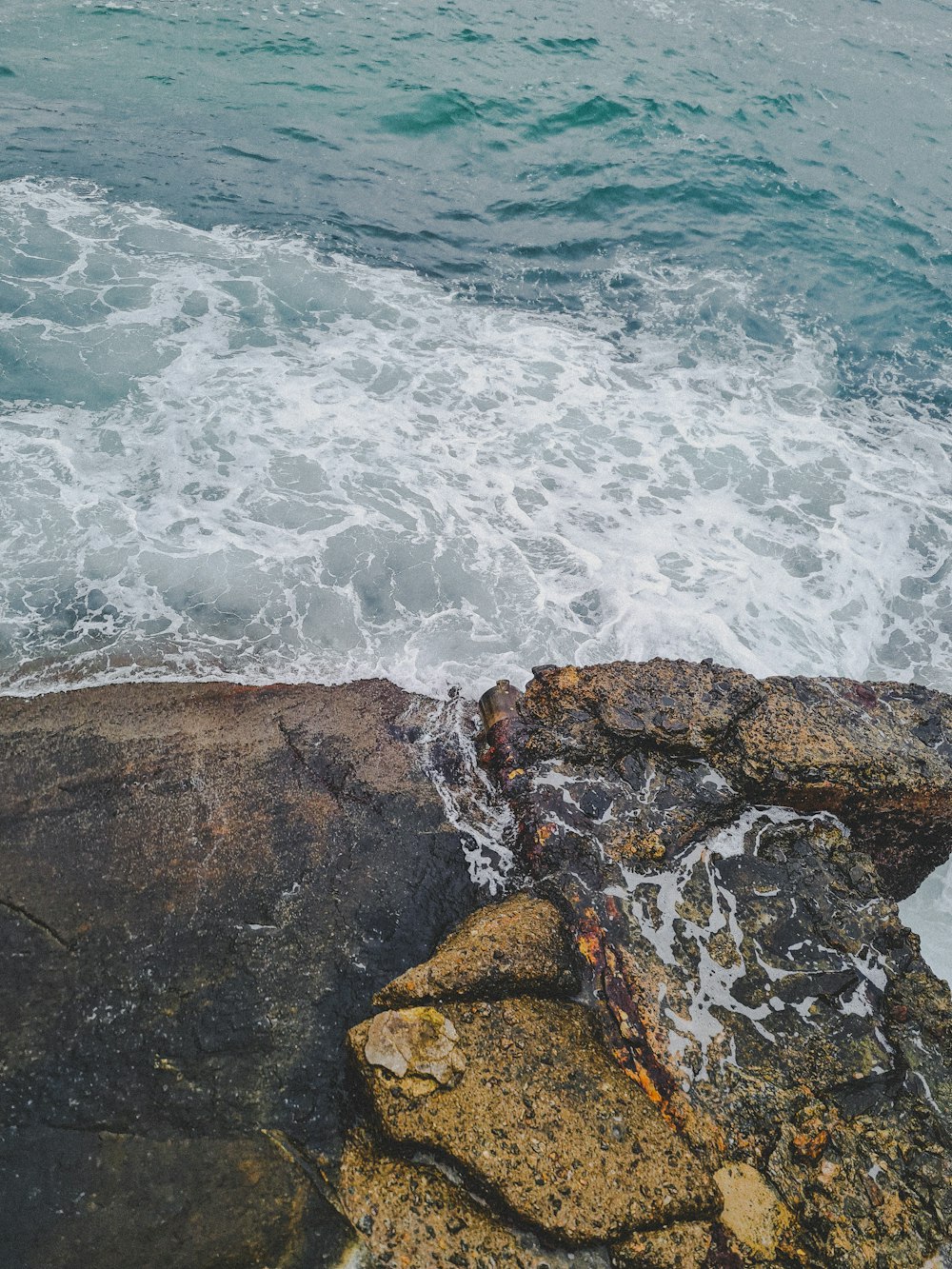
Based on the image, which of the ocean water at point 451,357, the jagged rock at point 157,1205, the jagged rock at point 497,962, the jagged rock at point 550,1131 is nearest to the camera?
the jagged rock at point 157,1205

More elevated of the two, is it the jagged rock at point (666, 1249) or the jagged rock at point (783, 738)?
the jagged rock at point (783, 738)

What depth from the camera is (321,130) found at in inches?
504

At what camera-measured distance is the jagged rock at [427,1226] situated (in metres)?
2.45

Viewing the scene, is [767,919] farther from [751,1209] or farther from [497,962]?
[497,962]

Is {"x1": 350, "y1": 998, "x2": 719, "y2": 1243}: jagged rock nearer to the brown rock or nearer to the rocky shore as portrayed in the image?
the rocky shore

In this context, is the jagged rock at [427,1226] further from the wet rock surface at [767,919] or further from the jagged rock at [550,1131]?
the wet rock surface at [767,919]

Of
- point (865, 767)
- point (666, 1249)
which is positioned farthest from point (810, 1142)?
point (865, 767)

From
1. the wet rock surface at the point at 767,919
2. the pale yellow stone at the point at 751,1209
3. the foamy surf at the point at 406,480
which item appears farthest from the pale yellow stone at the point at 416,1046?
the foamy surf at the point at 406,480

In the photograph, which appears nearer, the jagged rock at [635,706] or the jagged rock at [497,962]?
the jagged rock at [497,962]

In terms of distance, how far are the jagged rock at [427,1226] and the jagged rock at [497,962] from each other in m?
0.58

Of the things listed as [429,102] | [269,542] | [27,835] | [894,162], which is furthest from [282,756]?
[894,162]

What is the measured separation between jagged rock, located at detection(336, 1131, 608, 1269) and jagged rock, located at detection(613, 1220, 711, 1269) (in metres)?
0.08

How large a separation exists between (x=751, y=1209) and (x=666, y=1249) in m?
0.37

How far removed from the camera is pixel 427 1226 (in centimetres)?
252
